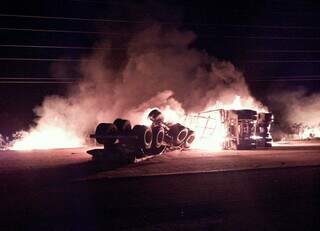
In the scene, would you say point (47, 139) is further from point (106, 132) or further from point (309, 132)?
point (309, 132)

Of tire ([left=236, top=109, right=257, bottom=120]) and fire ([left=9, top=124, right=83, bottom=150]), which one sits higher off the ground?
tire ([left=236, top=109, right=257, bottom=120])

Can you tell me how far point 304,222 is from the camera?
7969 millimetres

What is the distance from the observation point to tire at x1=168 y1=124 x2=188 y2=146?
81.7ft

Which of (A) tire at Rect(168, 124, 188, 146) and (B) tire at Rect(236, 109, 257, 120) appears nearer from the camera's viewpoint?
(A) tire at Rect(168, 124, 188, 146)

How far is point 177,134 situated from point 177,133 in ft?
0.20

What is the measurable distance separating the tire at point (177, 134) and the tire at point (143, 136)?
3.49 meters

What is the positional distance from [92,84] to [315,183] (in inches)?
1214

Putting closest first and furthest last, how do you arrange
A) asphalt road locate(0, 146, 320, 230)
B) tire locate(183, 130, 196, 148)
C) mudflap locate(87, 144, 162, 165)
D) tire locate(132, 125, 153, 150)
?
asphalt road locate(0, 146, 320, 230)
mudflap locate(87, 144, 162, 165)
tire locate(132, 125, 153, 150)
tire locate(183, 130, 196, 148)

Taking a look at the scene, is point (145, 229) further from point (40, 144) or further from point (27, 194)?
point (40, 144)

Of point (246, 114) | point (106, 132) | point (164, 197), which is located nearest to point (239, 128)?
point (246, 114)

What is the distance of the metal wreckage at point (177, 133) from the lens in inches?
813

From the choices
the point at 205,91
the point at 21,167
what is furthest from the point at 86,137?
the point at 21,167

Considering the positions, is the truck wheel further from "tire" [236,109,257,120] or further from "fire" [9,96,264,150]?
"tire" [236,109,257,120]

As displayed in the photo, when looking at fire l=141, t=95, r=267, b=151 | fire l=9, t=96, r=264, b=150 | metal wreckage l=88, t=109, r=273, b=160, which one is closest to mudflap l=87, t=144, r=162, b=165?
metal wreckage l=88, t=109, r=273, b=160
